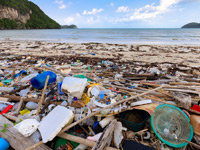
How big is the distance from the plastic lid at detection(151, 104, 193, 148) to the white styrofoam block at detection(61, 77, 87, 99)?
5.84ft

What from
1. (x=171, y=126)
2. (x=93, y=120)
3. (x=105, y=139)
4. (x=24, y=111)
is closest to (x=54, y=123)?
(x=93, y=120)

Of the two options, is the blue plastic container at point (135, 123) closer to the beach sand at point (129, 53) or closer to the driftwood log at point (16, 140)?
the driftwood log at point (16, 140)

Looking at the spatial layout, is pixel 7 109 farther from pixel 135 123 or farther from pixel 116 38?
pixel 116 38

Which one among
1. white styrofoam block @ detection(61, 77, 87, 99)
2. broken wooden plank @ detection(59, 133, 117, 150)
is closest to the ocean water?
white styrofoam block @ detection(61, 77, 87, 99)

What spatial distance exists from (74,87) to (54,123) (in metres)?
1.06

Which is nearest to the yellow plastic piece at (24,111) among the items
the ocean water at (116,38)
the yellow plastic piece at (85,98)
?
the yellow plastic piece at (85,98)

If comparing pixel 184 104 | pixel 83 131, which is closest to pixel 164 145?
pixel 184 104

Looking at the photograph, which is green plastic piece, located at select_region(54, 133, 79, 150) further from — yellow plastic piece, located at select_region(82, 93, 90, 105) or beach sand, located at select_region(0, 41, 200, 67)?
beach sand, located at select_region(0, 41, 200, 67)

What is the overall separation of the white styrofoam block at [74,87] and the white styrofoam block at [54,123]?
65cm

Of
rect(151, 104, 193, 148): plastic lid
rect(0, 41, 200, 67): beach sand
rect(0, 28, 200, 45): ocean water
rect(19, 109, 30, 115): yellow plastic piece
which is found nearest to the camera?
rect(151, 104, 193, 148): plastic lid

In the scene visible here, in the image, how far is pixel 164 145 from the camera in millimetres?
2182

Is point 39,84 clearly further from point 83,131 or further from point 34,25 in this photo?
point 34,25

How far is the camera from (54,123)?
2152 mm

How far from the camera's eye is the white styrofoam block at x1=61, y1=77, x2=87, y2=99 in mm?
2961
